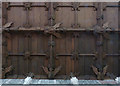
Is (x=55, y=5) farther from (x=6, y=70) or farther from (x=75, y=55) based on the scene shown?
(x=6, y=70)

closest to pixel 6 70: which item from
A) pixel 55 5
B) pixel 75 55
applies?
pixel 75 55

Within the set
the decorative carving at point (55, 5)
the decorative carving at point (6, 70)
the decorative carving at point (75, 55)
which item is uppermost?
the decorative carving at point (55, 5)

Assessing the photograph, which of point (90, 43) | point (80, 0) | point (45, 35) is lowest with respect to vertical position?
point (90, 43)

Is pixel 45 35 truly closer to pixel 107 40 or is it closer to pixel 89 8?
pixel 89 8

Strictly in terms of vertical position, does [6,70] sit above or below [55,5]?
below

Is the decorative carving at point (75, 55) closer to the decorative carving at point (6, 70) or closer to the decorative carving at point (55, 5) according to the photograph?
the decorative carving at point (55, 5)

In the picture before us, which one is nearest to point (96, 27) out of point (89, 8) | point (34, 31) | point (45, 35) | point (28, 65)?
point (89, 8)

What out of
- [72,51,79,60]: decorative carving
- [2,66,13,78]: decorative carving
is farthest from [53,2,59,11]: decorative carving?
[2,66,13,78]: decorative carving

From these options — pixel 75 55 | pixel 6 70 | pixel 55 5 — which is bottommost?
pixel 6 70

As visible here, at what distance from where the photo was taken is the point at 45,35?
3.23m

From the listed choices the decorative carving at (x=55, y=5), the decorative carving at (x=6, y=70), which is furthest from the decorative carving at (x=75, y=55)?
the decorative carving at (x=6, y=70)

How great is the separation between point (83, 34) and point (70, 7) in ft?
2.74

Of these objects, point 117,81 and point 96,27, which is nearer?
point 117,81

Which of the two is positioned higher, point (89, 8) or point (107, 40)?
point (89, 8)
